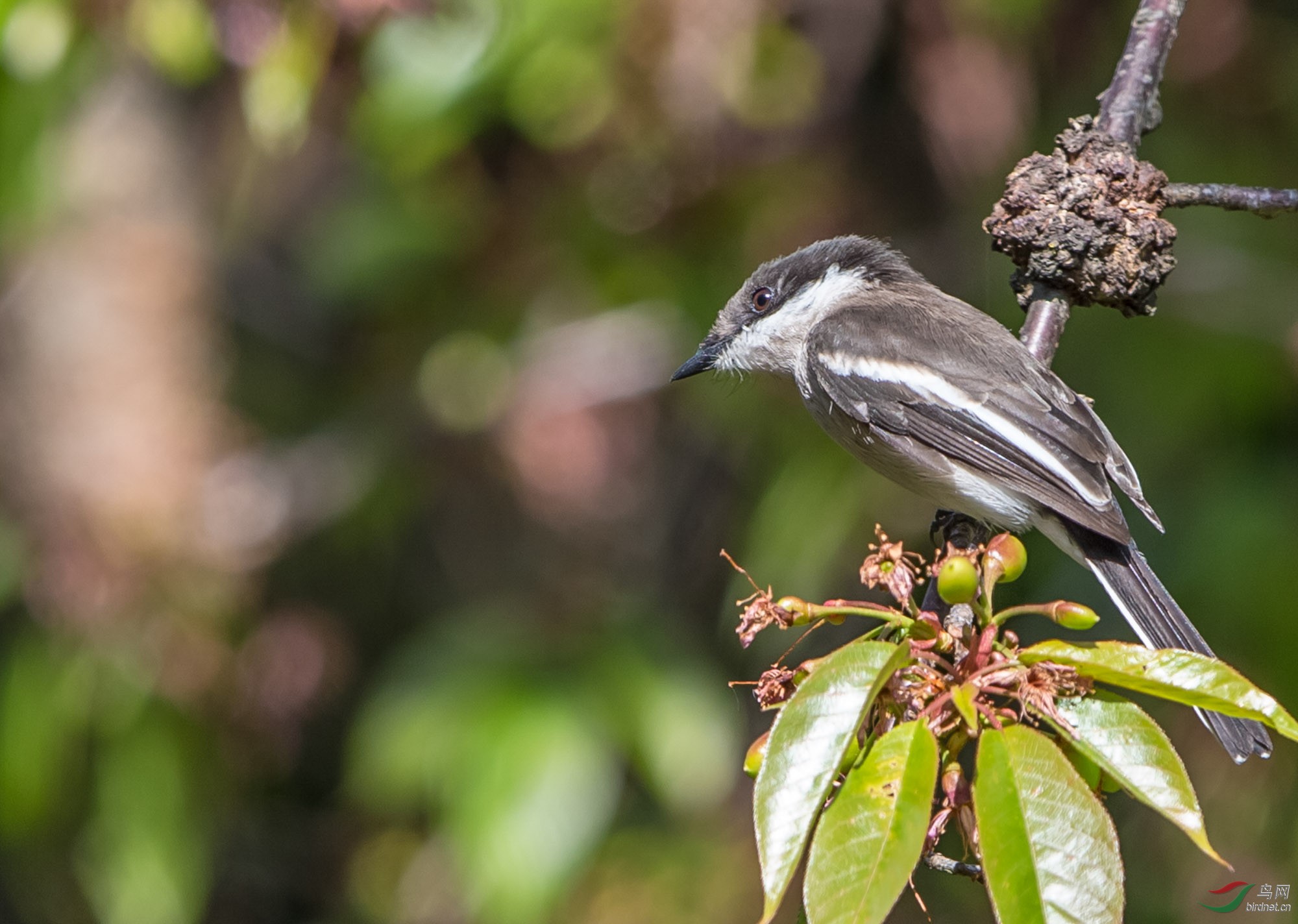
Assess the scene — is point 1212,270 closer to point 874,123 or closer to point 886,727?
point 874,123

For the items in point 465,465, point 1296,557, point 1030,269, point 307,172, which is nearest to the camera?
point 1030,269

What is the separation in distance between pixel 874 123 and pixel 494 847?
9.80 feet

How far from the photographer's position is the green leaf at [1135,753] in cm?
153

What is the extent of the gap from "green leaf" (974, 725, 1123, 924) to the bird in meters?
1.34

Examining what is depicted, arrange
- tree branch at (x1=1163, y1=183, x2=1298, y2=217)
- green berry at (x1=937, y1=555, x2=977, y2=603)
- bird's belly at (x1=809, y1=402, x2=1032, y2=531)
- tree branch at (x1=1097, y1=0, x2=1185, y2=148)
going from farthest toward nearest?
bird's belly at (x1=809, y1=402, x2=1032, y2=531) → tree branch at (x1=1097, y1=0, x2=1185, y2=148) → tree branch at (x1=1163, y1=183, x2=1298, y2=217) → green berry at (x1=937, y1=555, x2=977, y2=603)

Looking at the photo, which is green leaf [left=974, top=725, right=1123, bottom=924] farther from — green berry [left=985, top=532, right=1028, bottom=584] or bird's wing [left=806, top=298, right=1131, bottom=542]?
bird's wing [left=806, top=298, right=1131, bottom=542]

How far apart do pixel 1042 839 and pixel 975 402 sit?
5.61 feet

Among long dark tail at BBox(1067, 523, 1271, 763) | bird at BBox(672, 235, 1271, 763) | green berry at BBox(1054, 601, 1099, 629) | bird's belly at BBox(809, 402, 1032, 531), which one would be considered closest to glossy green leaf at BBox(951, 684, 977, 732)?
green berry at BBox(1054, 601, 1099, 629)

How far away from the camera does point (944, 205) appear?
4.88 metres

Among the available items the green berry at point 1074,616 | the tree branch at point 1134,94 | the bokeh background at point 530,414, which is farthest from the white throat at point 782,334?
the green berry at point 1074,616

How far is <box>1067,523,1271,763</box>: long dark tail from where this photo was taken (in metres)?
2.78

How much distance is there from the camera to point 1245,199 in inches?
99.7

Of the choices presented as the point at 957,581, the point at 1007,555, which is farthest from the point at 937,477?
the point at 957,581

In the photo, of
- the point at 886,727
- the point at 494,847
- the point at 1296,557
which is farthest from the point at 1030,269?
the point at 494,847
